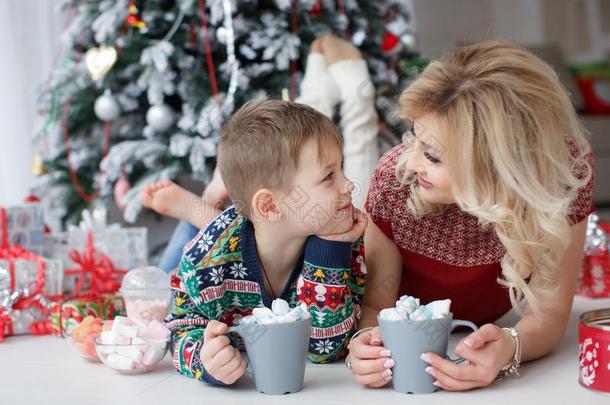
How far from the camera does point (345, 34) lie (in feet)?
8.72

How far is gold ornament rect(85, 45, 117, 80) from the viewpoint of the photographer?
8.14 feet

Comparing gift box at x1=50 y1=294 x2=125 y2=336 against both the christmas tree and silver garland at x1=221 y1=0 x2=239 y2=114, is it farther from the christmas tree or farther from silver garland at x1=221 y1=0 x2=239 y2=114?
silver garland at x1=221 y1=0 x2=239 y2=114

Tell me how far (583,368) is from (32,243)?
1307 millimetres

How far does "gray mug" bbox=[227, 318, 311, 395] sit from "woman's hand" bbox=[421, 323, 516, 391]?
0.17 metres

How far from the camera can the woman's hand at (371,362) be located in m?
1.13

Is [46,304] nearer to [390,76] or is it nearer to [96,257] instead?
[96,257]

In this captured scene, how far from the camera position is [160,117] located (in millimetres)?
2486

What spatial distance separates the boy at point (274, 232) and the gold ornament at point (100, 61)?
131cm

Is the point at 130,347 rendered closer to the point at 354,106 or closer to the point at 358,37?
the point at 354,106

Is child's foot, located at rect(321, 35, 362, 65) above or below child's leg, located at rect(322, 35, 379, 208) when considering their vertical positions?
above

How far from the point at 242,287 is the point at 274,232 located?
104 millimetres

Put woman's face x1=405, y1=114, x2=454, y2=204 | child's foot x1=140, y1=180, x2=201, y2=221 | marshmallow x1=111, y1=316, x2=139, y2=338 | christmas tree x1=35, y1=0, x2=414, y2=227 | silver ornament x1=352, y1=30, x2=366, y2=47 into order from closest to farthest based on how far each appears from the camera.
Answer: woman's face x1=405, y1=114, x2=454, y2=204 < marshmallow x1=111, y1=316, x2=139, y2=338 < child's foot x1=140, y1=180, x2=201, y2=221 < christmas tree x1=35, y1=0, x2=414, y2=227 < silver ornament x1=352, y1=30, x2=366, y2=47

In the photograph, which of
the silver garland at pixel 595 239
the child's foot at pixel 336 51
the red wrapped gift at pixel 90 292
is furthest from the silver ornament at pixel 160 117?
the silver garland at pixel 595 239

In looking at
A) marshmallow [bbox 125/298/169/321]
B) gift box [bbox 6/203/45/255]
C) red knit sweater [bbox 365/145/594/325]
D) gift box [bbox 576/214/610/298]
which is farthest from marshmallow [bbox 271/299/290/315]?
gift box [bbox 576/214/610/298]
